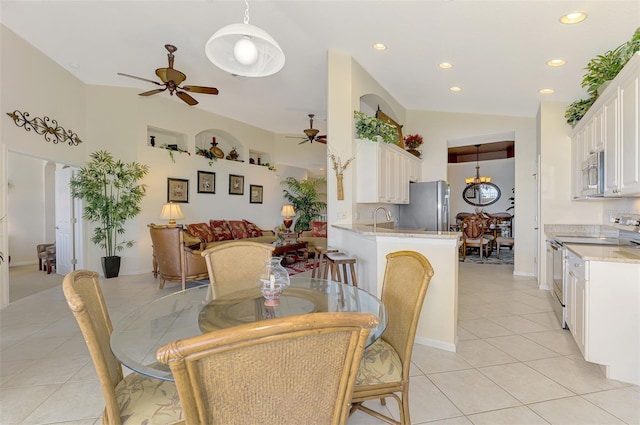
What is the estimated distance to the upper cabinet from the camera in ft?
7.51

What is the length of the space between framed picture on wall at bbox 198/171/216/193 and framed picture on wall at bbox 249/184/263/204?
1.10 meters

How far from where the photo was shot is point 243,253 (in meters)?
2.53

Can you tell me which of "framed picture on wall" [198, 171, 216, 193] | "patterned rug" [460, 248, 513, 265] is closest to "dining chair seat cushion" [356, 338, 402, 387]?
"framed picture on wall" [198, 171, 216, 193]

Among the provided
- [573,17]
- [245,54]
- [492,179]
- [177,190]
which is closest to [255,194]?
[177,190]

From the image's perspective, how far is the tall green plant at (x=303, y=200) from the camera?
29.5 ft

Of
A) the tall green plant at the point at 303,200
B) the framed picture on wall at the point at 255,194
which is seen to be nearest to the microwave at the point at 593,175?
the tall green plant at the point at 303,200

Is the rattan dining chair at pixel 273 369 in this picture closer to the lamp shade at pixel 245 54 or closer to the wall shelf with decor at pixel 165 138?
the lamp shade at pixel 245 54

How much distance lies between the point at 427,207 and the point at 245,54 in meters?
4.13

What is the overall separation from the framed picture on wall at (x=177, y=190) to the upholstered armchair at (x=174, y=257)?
174 cm

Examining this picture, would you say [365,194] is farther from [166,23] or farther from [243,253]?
[166,23]

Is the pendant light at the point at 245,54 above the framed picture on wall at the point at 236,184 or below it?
above

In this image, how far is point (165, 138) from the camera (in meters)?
6.68

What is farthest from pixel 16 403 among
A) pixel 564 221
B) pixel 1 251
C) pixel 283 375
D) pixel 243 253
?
pixel 564 221

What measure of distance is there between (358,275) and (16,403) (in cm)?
292
